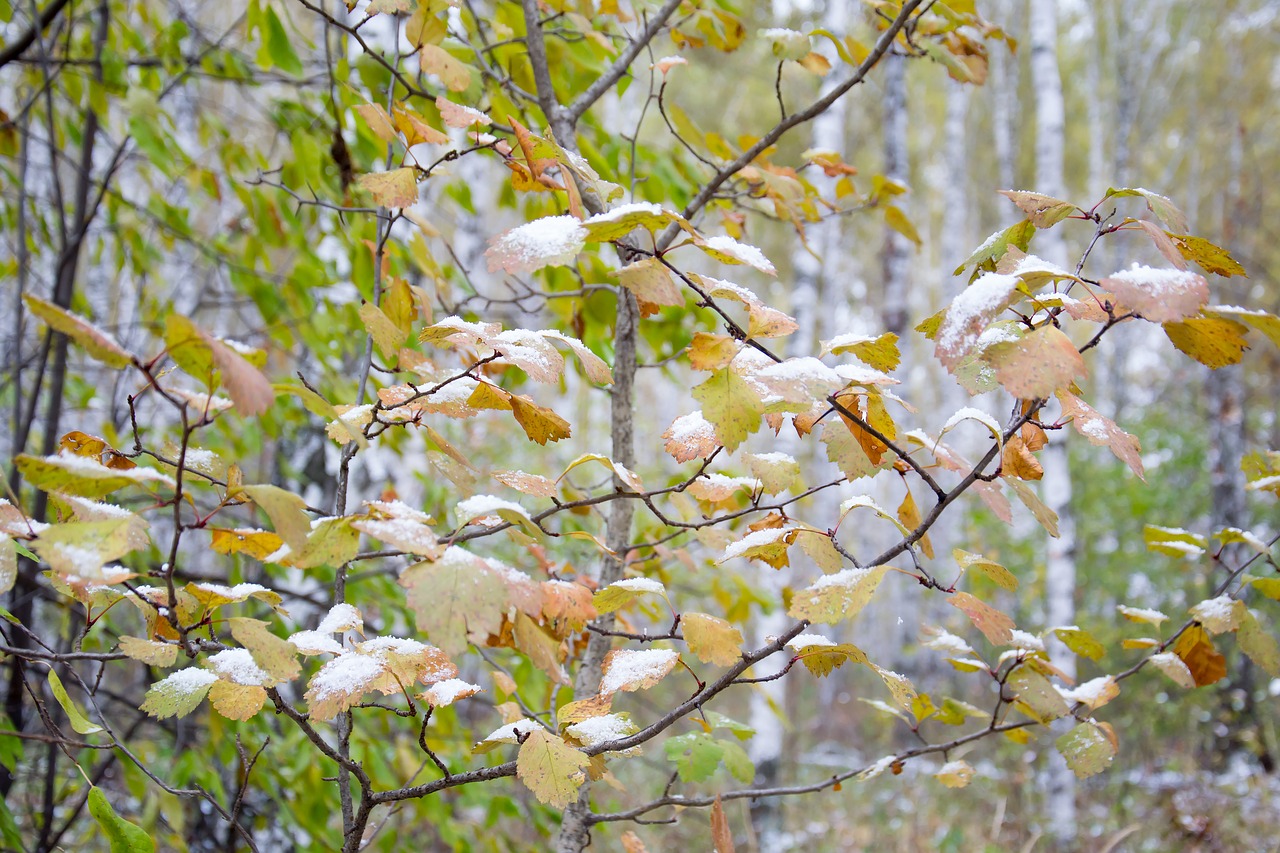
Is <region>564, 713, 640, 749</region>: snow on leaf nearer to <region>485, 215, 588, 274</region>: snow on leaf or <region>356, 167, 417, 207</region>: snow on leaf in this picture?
<region>485, 215, 588, 274</region>: snow on leaf

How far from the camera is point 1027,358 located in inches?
27.4

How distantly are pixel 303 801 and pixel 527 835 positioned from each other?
3.08 m

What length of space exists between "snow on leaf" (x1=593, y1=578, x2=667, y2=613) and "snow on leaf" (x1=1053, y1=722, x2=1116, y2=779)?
67 centimetres

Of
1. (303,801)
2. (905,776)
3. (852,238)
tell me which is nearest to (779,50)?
(303,801)

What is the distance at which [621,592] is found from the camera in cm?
91

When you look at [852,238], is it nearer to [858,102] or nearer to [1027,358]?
[858,102]

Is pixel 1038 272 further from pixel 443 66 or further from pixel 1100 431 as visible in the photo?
pixel 443 66

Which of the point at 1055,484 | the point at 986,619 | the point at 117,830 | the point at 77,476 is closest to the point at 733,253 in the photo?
the point at 986,619

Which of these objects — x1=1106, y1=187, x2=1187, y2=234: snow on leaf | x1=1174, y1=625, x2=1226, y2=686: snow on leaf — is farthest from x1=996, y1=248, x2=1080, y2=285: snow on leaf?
x1=1174, y1=625, x2=1226, y2=686: snow on leaf

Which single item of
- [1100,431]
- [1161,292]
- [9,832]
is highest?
[1161,292]

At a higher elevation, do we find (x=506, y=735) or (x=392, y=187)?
(x=392, y=187)

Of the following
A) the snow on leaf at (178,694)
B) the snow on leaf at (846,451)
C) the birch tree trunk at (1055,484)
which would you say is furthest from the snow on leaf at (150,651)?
the birch tree trunk at (1055,484)

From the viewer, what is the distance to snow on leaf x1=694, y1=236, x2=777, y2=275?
80cm

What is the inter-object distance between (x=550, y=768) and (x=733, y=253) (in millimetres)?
579
